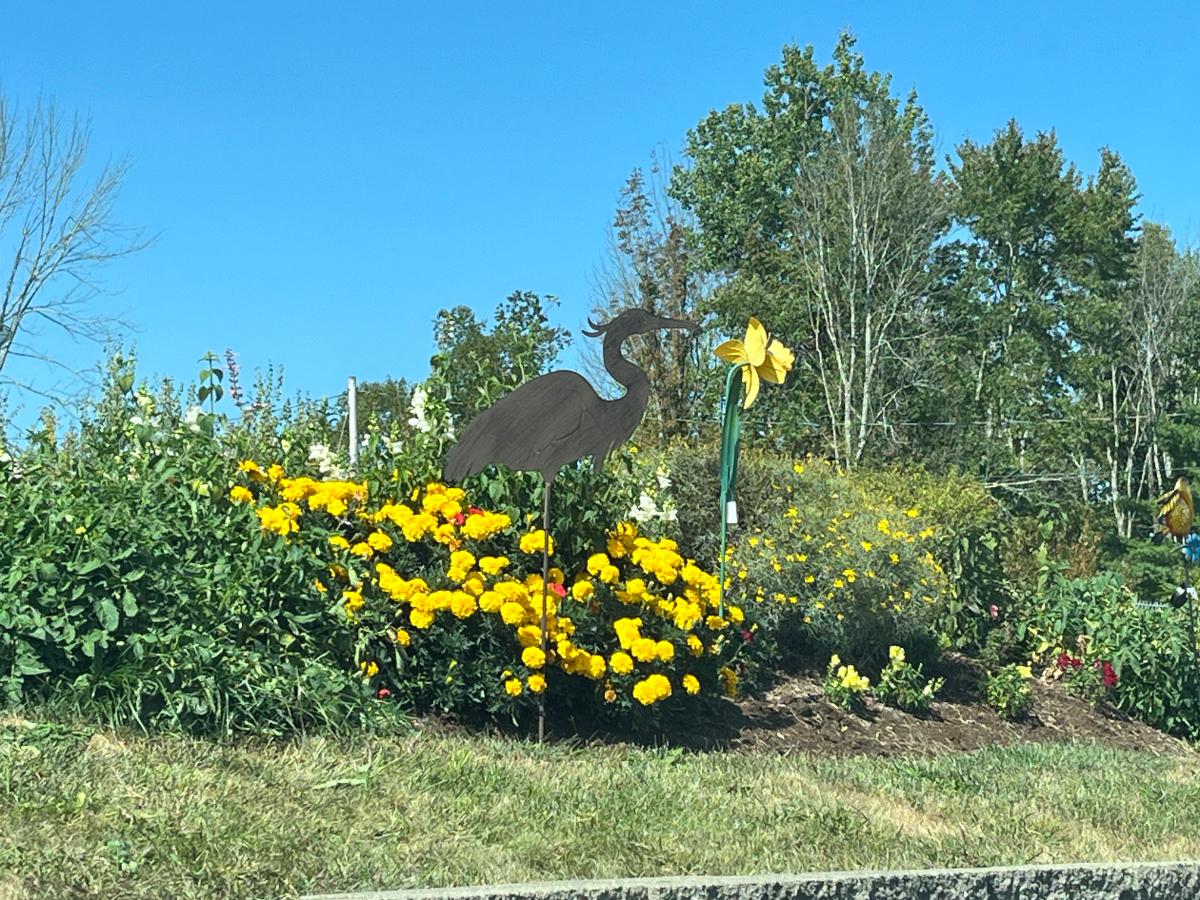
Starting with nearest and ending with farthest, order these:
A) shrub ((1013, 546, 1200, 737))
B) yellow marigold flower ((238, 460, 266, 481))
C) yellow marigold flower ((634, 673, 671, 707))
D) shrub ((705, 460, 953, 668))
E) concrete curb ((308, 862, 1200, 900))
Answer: concrete curb ((308, 862, 1200, 900)), yellow marigold flower ((634, 673, 671, 707)), yellow marigold flower ((238, 460, 266, 481)), shrub ((705, 460, 953, 668)), shrub ((1013, 546, 1200, 737))

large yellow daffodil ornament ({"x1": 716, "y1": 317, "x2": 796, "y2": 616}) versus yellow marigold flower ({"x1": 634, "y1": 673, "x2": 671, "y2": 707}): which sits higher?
large yellow daffodil ornament ({"x1": 716, "y1": 317, "x2": 796, "y2": 616})

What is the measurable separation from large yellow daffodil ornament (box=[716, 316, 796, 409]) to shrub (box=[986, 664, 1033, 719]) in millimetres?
2617

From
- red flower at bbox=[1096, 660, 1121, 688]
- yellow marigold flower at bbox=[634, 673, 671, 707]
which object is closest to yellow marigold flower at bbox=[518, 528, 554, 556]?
yellow marigold flower at bbox=[634, 673, 671, 707]

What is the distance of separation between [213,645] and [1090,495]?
1487 inches

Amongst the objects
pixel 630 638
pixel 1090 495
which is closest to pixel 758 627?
pixel 630 638

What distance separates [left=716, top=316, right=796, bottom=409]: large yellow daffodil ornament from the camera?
8.91 meters

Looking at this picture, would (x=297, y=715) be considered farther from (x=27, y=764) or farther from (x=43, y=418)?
(x=43, y=418)

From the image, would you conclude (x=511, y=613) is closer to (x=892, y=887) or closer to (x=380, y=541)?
(x=380, y=541)

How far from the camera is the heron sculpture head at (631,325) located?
7309mm

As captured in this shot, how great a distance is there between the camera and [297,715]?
6.08 metres

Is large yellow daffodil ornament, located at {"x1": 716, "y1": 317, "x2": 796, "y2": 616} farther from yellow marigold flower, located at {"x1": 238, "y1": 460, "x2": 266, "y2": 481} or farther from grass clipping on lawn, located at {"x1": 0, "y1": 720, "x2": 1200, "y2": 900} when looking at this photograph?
yellow marigold flower, located at {"x1": 238, "y1": 460, "x2": 266, "y2": 481}

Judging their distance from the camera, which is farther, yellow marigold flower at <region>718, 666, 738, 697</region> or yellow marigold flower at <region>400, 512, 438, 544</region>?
yellow marigold flower at <region>718, 666, 738, 697</region>

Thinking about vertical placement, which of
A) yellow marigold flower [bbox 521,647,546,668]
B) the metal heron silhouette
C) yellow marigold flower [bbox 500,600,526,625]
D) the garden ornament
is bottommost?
yellow marigold flower [bbox 521,647,546,668]

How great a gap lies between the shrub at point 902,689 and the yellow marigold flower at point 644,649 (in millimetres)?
2670
